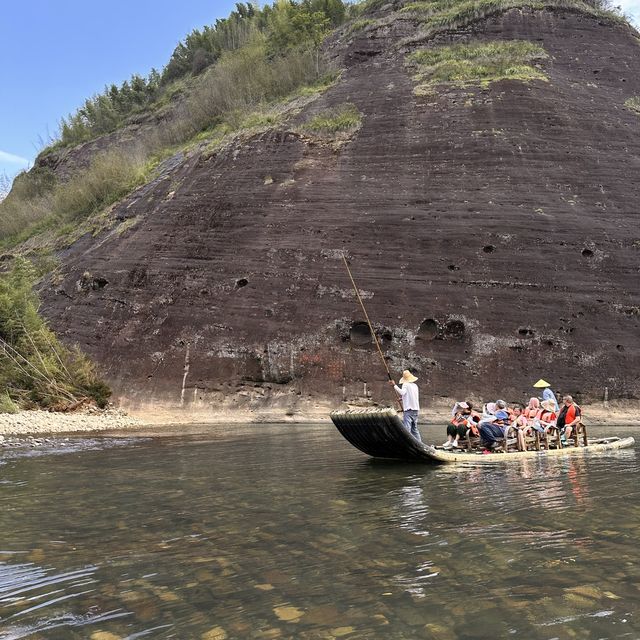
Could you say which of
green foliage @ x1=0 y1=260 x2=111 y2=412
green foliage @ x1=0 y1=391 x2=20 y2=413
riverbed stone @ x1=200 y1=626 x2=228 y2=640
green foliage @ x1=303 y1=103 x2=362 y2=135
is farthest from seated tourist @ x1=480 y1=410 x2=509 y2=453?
green foliage @ x1=303 y1=103 x2=362 y2=135

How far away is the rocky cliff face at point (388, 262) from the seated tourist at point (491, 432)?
10.8m

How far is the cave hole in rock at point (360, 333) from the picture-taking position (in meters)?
25.5

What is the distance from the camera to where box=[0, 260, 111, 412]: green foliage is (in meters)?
23.4

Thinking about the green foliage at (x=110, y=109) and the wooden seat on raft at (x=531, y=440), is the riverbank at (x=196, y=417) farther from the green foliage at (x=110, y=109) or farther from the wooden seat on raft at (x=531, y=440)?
the green foliage at (x=110, y=109)

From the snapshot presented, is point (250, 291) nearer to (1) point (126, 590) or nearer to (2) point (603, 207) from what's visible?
(2) point (603, 207)

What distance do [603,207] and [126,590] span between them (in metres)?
27.9

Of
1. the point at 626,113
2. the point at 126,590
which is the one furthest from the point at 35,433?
the point at 626,113

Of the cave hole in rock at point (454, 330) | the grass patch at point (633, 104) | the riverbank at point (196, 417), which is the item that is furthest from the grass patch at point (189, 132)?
the grass patch at point (633, 104)

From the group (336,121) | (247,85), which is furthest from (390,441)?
(247,85)

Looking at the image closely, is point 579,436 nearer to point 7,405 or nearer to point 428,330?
point 428,330

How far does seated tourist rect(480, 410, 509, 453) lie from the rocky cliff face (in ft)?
35.3

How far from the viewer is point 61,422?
21078mm

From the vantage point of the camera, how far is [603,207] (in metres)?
28.0

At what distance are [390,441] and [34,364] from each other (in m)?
17.7
